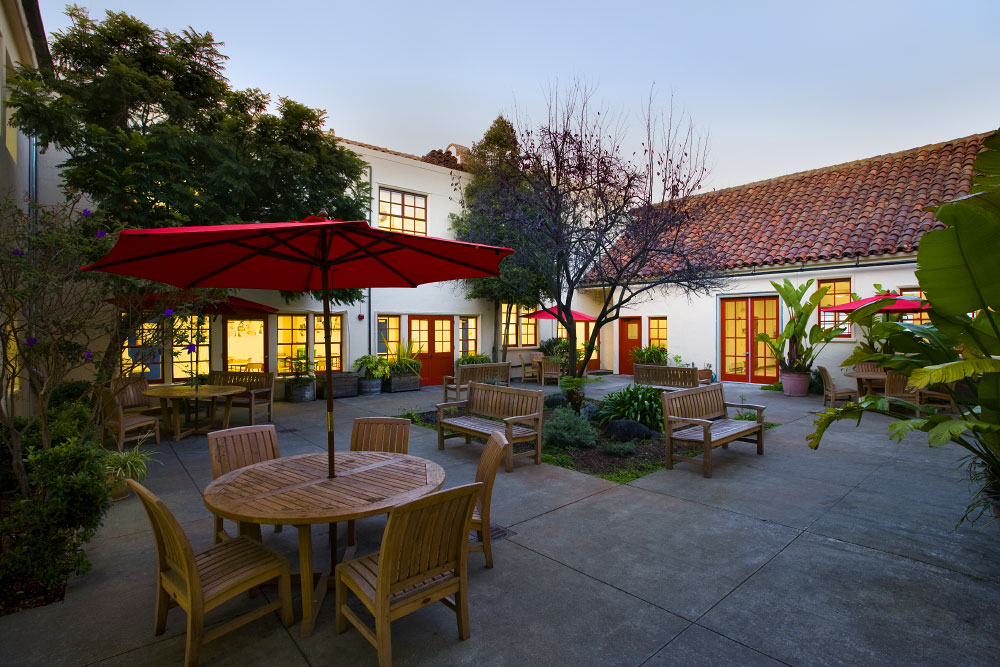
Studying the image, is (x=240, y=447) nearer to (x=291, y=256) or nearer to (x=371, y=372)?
(x=291, y=256)

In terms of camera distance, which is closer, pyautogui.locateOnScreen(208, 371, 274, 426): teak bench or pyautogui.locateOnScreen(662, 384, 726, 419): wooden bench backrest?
pyautogui.locateOnScreen(662, 384, 726, 419): wooden bench backrest

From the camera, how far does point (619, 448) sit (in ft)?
23.2

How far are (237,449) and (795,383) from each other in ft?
42.9

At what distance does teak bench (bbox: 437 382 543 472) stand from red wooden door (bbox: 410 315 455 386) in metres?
7.91

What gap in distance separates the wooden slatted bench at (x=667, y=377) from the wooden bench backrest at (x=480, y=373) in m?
3.03

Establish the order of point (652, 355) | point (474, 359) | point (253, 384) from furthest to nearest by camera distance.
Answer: point (652, 355) < point (474, 359) < point (253, 384)

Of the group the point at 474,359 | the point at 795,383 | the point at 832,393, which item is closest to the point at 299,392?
the point at 474,359

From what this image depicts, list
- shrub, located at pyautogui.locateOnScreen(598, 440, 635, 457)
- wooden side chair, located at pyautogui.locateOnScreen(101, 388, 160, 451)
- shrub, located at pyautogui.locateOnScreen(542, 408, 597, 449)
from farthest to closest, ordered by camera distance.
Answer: shrub, located at pyautogui.locateOnScreen(542, 408, 597, 449)
shrub, located at pyautogui.locateOnScreen(598, 440, 635, 457)
wooden side chair, located at pyautogui.locateOnScreen(101, 388, 160, 451)

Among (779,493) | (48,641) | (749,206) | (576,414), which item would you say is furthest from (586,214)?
(749,206)

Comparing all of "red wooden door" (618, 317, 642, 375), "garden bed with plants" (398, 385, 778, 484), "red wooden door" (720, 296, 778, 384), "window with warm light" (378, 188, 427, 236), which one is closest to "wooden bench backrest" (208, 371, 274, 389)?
"garden bed with plants" (398, 385, 778, 484)

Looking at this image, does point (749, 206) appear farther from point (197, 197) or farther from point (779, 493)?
point (197, 197)

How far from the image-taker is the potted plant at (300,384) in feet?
40.5

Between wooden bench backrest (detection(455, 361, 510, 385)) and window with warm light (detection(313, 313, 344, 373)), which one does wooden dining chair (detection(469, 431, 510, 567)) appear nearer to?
wooden bench backrest (detection(455, 361, 510, 385))

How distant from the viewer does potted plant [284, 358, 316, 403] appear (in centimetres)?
1234
